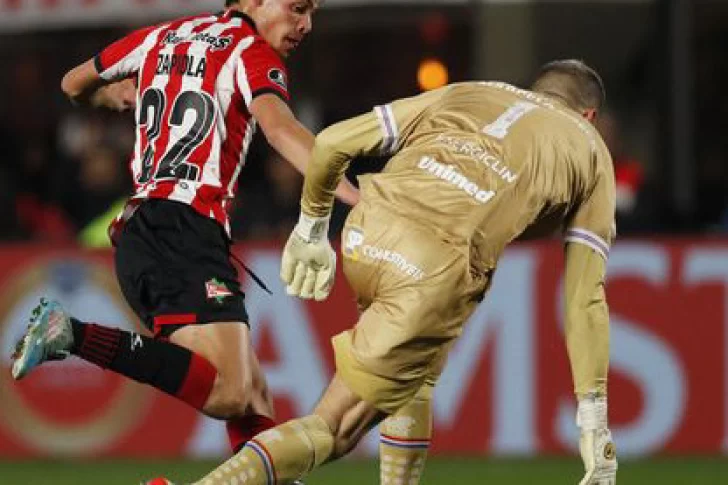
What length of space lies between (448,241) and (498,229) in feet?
0.59

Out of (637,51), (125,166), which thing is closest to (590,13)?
(637,51)

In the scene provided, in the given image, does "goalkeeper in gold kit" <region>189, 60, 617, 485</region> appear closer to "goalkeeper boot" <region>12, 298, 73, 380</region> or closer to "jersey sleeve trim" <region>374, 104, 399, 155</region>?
"jersey sleeve trim" <region>374, 104, 399, 155</region>

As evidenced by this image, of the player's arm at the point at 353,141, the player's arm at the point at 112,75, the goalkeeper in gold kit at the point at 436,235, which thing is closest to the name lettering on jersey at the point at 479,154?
the goalkeeper in gold kit at the point at 436,235

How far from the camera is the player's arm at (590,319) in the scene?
7.36 meters

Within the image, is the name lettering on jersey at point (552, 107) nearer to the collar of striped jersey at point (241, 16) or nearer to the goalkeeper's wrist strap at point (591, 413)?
the goalkeeper's wrist strap at point (591, 413)

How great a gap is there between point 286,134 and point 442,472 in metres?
3.95

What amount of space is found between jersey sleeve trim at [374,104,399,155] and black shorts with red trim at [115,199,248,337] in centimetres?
103

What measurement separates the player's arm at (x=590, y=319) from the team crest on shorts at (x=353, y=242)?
72 cm

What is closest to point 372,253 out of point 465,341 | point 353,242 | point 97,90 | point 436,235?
point 353,242

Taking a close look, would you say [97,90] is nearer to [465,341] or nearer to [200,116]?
[200,116]

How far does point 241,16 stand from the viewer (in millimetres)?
8203

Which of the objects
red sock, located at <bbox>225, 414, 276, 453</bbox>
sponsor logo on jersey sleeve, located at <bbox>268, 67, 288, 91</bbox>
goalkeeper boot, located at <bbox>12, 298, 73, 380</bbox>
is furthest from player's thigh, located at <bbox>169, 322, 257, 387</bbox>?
sponsor logo on jersey sleeve, located at <bbox>268, 67, 288, 91</bbox>

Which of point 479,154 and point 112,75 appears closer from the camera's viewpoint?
point 479,154

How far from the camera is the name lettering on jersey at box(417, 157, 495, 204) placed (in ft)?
23.6
